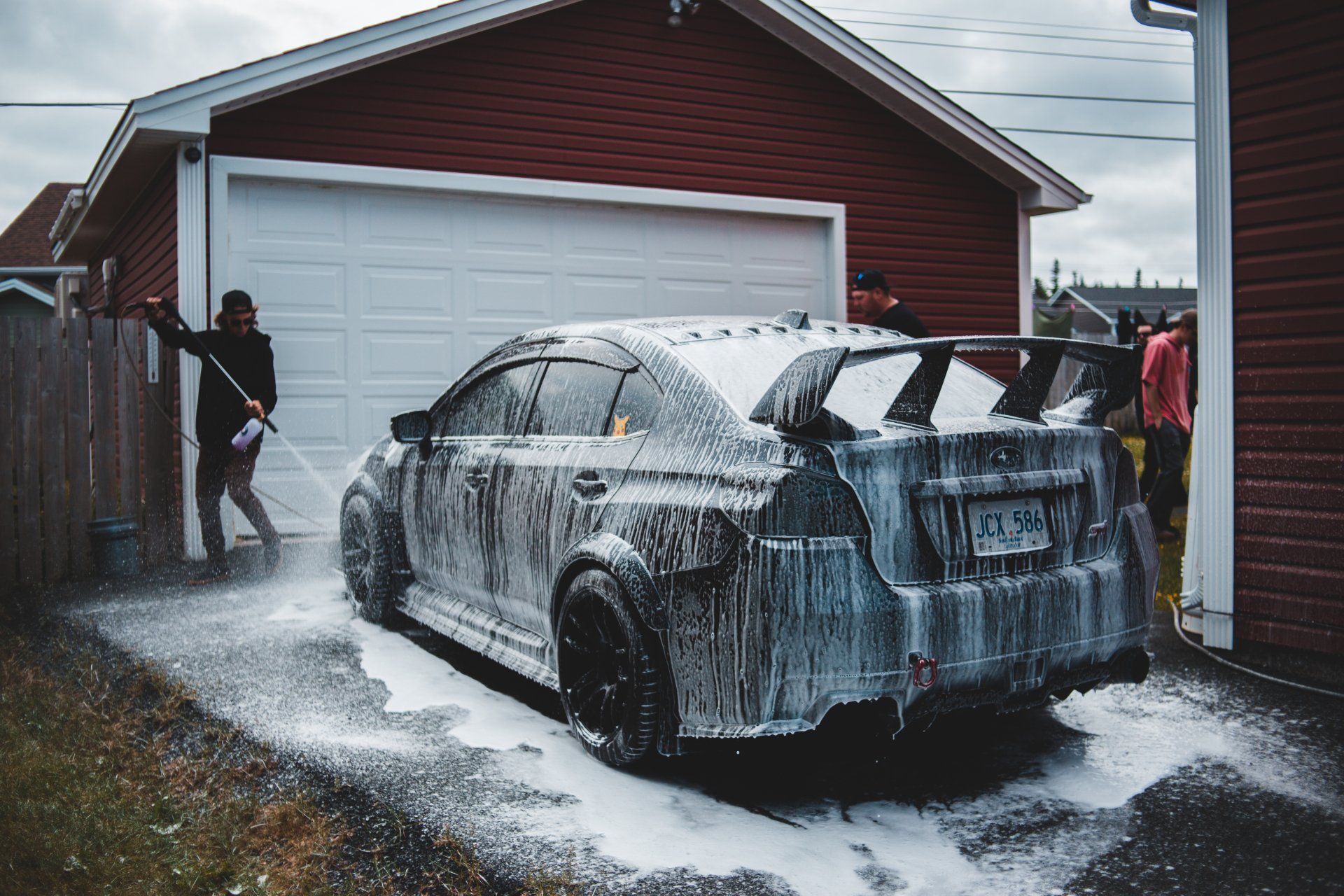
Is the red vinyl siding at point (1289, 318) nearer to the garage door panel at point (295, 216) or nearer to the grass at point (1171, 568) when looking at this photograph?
the grass at point (1171, 568)

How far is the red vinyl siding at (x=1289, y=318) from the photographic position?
16.8 ft

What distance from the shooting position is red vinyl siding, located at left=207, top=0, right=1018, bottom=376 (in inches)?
376

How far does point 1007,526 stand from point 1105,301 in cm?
7356

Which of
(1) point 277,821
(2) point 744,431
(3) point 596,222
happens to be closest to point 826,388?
(2) point 744,431

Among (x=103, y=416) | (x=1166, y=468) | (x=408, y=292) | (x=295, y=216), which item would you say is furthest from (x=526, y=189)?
(x=1166, y=468)

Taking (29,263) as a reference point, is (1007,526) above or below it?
below

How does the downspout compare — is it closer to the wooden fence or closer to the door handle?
the door handle

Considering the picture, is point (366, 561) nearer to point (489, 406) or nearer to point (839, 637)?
point (489, 406)

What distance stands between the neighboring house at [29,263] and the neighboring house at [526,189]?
21505 mm

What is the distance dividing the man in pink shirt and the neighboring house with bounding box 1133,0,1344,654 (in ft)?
12.4

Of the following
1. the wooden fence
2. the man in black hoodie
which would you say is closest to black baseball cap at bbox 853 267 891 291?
the man in black hoodie

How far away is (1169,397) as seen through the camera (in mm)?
9328

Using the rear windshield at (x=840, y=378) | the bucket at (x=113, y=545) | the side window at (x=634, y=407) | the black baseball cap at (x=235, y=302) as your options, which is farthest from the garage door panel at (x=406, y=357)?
the rear windshield at (x=840, y=378)

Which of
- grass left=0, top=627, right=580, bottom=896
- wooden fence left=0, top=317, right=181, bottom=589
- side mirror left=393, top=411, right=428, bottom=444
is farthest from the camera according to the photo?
wooden fence left=0, top=317, right=181, bottom=589
